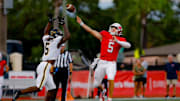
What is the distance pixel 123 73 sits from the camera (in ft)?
80.0

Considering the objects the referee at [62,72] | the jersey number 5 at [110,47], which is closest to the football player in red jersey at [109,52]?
the jersey number 5 at [110,47]

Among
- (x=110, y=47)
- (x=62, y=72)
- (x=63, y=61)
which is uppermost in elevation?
(x=110, y=47)

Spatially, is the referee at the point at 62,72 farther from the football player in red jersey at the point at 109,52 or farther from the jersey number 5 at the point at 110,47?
the jersey number 5 at the point at 110,47

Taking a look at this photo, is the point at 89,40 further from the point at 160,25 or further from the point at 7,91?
the point at 7,91

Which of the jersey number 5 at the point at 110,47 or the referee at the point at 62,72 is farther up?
the jersey number 5 at the point at 110,47

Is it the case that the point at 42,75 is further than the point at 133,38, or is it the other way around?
the point at 133,38

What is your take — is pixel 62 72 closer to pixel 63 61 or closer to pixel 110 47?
pixel 63 61

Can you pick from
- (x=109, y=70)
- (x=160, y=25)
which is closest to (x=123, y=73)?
(x=109, y=70)

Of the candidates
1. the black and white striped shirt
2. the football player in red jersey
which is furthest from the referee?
the football player in red jersey

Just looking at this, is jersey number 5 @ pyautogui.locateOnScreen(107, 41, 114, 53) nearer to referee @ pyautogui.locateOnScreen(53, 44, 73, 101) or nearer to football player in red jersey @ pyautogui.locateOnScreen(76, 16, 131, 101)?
football player in red jersey @ pyautogui.locateOnScreen(76, 16, 131, 101)

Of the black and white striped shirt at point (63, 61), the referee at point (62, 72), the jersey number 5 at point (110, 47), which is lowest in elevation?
the referee at point (62, 72)

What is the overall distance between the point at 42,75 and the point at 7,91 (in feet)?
36.0

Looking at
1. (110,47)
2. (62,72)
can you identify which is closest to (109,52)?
(110,47)

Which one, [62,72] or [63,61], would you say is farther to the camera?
[63,61]
